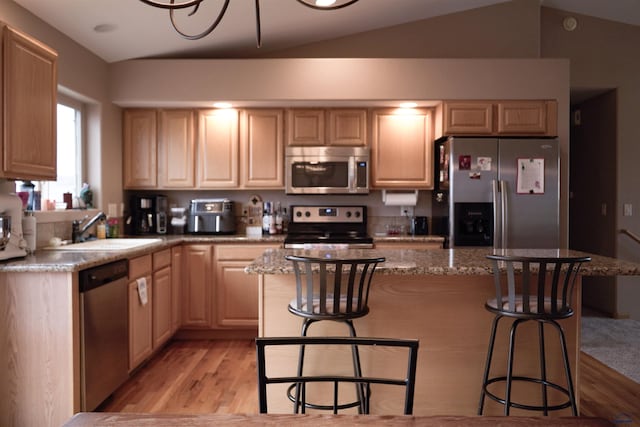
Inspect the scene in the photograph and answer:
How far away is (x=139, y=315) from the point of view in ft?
10.1

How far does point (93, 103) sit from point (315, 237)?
7.01 feet

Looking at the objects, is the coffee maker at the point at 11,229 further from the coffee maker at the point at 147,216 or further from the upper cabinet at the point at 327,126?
the upper cabinet at the point at 327,126

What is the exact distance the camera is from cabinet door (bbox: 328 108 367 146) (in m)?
4.23

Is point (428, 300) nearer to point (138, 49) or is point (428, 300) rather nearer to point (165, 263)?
point (165, 263)

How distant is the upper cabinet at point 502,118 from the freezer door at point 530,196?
174 millimetres

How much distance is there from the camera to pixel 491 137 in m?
3.98

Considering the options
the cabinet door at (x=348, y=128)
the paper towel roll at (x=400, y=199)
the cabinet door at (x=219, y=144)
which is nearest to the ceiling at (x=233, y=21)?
the cabinet door at (x=219, y=144)

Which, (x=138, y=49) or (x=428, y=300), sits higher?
(x=138, y=49)

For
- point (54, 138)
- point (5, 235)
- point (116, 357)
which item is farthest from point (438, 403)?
point (54, 138)

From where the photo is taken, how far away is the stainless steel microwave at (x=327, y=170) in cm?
418

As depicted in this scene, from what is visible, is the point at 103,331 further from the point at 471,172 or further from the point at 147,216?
the point at 471,172

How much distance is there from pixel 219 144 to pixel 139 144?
72 cm

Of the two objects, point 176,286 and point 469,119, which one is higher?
point 469,119

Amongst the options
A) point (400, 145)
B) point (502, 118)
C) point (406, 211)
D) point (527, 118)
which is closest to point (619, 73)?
point (527, 118)
